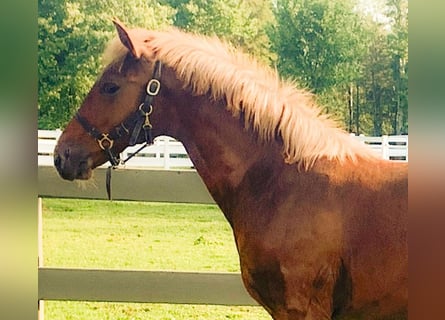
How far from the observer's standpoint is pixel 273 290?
6.96 feet

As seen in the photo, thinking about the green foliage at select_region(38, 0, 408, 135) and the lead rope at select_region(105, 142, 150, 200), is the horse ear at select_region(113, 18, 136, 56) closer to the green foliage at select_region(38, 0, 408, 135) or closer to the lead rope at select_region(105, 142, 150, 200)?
the green foliage at select_region(38, 0, 408, 135)

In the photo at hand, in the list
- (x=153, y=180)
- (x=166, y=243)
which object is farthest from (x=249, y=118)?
(x=166, y=243)

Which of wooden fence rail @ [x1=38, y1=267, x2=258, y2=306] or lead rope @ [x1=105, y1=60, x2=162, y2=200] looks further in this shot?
wooden fence rail @ [x1=38, y1=267, x2=258, y2=306]

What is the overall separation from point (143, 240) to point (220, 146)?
495 millimetres

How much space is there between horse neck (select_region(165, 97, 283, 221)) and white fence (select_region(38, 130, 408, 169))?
0.05 m

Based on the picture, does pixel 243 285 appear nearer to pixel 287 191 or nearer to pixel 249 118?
pixel 287 191

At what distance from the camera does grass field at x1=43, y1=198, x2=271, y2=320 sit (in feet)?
7.20

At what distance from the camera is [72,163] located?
2168mm

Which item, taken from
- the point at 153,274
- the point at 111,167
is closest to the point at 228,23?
the point at 111,167

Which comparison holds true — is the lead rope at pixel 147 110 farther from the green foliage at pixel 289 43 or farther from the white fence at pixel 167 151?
the green foliage at pixel 289 43

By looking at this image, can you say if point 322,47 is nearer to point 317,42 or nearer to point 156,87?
point 317,42

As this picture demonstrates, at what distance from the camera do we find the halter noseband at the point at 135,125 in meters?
2.11

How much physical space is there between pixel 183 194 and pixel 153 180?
0.14 meters

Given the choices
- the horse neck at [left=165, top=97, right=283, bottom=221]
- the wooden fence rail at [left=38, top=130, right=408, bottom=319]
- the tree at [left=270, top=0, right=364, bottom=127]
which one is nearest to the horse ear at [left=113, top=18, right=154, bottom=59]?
the horse neck at [left=165, top=97, right=283, bottom=221]
